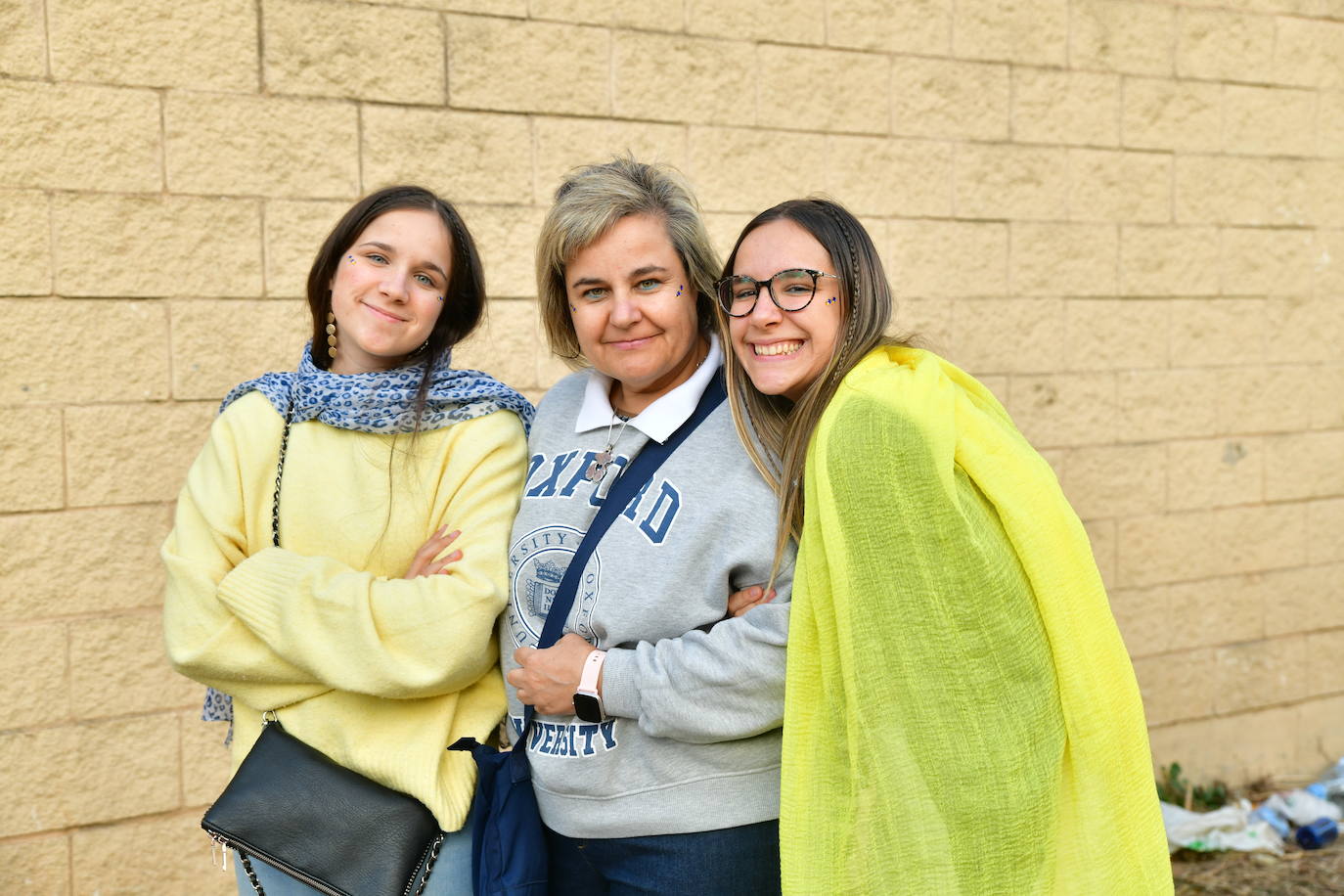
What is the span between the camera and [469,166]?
351 cm

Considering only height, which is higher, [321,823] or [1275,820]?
[321,823]

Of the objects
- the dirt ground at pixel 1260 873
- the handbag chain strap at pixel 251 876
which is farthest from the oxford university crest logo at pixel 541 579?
the dirt ground at pixel 1260 873

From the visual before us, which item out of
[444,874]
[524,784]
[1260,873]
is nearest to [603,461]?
[524,784]

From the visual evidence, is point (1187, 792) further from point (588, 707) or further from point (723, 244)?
point (588, 707)

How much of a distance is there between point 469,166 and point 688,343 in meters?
1.73

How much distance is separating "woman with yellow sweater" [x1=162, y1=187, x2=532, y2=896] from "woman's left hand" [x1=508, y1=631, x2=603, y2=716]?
0.41 feet

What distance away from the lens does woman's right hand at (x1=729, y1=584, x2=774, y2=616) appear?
183cm

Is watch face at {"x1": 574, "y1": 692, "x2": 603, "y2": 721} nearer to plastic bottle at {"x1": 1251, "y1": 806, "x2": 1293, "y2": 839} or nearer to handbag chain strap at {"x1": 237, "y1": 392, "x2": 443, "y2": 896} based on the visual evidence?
handbag chain strap at {"x1": 237, "y1": 392, "x2": 443, "y2": 896}

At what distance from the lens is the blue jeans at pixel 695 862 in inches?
73.4

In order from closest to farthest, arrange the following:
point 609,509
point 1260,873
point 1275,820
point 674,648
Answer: point 674,648
point 609,509
point 1260,873
point 1275,820

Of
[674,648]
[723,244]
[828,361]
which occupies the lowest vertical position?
[674,648]

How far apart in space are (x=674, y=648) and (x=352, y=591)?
58 centimetres

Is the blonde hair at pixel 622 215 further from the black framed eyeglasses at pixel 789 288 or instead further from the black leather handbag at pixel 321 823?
the black leather handbag at pixel 321 823

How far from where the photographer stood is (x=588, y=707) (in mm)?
1866
